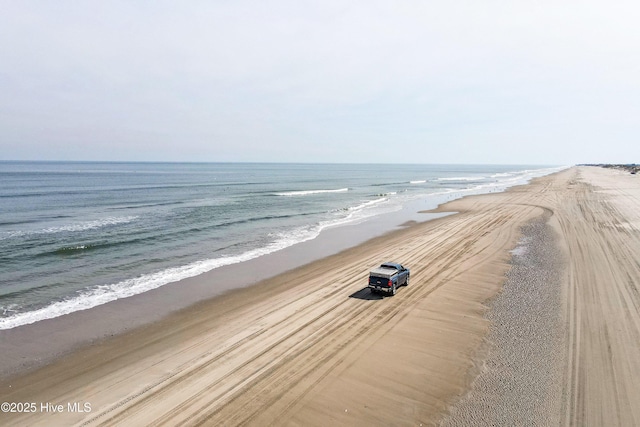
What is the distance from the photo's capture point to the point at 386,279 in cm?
1883

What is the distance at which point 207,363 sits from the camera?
43.1 feet

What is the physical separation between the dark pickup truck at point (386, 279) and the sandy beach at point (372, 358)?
580 mm

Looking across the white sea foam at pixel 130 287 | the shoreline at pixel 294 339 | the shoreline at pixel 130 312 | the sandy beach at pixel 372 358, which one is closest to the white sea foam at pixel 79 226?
the white sea foam at pixel 130 287

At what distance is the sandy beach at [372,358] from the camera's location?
34.8 feet

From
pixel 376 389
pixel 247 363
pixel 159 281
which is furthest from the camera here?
pixel 159 281

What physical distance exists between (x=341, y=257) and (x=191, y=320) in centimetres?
1365

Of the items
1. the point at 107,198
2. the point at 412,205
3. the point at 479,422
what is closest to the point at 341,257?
the point at 479,422

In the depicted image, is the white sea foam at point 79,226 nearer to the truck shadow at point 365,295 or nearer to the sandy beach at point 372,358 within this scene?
the sandy beach at point 372,358

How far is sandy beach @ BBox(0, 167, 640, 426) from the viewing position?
1059cm

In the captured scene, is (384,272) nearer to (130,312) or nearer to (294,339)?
(294,339)

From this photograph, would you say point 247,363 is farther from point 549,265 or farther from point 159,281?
point 549,265

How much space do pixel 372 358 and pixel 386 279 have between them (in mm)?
6064

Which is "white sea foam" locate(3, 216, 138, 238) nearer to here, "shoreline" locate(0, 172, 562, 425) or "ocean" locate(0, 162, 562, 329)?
"ocean" locate(0, 162, 562, 329)

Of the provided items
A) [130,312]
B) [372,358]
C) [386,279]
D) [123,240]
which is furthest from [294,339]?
[123,240]
